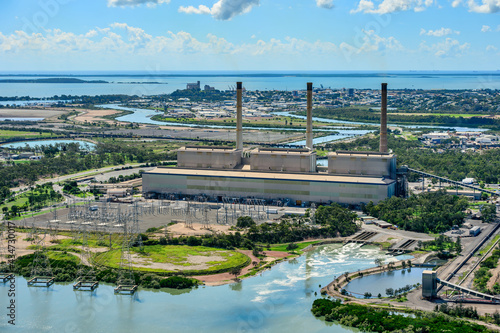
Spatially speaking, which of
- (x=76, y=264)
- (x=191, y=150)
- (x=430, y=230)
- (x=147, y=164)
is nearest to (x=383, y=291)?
(x=430, y=230)

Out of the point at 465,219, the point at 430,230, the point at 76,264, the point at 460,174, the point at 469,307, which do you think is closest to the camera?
the point at 469,307

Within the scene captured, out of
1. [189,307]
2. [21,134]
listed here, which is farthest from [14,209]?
[21,134]

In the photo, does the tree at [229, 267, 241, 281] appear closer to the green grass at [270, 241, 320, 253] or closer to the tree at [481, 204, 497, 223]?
the green grass at [270, 241, 320, 253]

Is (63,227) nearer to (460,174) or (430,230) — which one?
(430,230)

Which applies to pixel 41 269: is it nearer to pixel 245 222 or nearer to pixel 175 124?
pixel 245 222

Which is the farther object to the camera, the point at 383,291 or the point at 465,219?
the point at 465,219

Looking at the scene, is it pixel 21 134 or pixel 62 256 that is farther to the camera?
pixel 21 134
